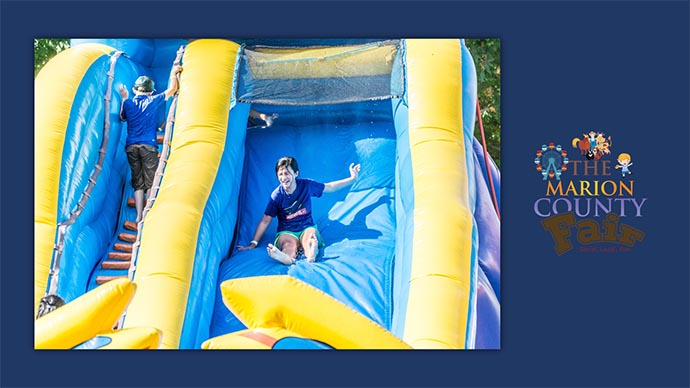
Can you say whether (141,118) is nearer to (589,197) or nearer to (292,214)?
(292,214)

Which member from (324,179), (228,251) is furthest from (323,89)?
(228,251)

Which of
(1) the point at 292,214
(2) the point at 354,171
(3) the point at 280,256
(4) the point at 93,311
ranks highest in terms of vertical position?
(2) the point at 354,171

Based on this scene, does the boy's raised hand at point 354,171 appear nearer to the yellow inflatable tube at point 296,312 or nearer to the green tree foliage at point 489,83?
the green tree foliage at point 489,83

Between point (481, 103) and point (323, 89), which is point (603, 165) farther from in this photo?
point (323, 89)

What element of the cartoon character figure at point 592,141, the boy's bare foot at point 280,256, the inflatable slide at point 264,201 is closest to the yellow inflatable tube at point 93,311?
the inflatable slide at point 264,201

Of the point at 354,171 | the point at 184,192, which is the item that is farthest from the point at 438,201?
the point at 184,192

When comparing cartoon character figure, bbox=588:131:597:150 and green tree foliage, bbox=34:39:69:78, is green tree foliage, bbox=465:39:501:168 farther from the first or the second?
green tree foliage, bbox=34:39:69:78

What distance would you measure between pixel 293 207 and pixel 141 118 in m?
0.82

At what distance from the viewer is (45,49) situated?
5.26 metres

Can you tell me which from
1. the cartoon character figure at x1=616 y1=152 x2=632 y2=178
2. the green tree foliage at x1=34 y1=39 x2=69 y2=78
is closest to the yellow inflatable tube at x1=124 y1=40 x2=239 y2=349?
the green tree foliage at x1=34 y1=39 x2=69 y2=78

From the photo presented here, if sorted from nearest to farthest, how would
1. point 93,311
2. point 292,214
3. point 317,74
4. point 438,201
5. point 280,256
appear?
1. point 93,311
2. point 438,201
3. point 280,256
4. point 292,214
5. point 317,74

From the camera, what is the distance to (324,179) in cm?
548

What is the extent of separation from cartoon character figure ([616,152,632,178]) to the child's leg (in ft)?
4.44

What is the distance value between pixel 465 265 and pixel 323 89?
3.73ft
